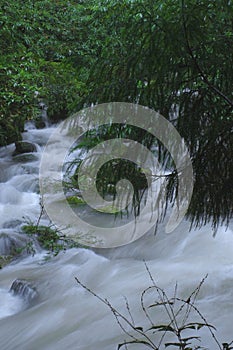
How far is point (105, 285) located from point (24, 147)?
5.85m

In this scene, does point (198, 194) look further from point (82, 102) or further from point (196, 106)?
point (82, 102)

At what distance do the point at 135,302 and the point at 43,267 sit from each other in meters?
1.60

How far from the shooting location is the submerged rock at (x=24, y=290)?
416 cm

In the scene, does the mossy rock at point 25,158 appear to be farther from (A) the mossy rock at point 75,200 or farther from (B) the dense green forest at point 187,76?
(B) the dense green forest at point 187,76

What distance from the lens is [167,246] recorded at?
529cm

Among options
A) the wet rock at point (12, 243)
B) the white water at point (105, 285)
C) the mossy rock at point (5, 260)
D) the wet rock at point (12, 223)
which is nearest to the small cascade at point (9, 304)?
the white water at point (105, 285)

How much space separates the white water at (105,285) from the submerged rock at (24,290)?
58mm

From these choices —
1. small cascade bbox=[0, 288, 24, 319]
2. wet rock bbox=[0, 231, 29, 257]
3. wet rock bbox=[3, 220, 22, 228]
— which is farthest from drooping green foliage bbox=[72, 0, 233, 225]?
wet rock bbox=[3, 220, 22, 228]

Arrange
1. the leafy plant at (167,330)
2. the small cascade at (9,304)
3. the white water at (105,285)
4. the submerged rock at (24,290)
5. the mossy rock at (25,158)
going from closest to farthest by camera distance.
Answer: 1. the leafy plant at (167,330)
2. the white water at (105,285)
3. the small cascade at (9,304)
4. the submerged rock at (24,290)
5. the mossy rock at (25,158)

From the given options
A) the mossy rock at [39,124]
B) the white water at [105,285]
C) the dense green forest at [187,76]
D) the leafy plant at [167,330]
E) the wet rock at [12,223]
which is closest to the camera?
the leafy plant at [167,330]

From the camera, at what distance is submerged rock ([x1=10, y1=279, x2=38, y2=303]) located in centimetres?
416

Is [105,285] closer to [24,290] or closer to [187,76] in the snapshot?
[24,290]

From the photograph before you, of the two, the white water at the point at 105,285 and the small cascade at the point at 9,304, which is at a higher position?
the white water at the point at 105,285

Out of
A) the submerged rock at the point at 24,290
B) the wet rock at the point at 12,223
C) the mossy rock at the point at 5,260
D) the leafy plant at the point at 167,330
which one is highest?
the leafy plant at the point at 167,330
